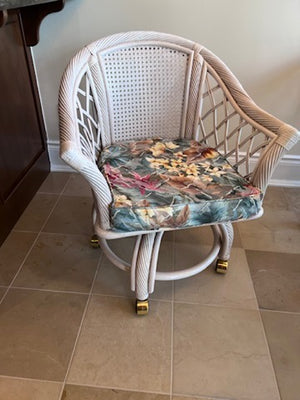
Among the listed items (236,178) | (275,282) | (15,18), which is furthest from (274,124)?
(15,18)

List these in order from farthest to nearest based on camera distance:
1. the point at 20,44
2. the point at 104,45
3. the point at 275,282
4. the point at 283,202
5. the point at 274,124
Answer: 1. the point at 283,202
2. the point at 20,44
3. the point at 275,282
4. the point at 104,45
5. the point at 274,124

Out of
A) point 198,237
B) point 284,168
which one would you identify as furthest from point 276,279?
point 284,168

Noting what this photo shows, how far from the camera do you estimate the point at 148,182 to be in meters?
1.04

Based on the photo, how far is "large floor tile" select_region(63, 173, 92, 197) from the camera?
68.8 inches

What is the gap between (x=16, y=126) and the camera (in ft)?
4.96

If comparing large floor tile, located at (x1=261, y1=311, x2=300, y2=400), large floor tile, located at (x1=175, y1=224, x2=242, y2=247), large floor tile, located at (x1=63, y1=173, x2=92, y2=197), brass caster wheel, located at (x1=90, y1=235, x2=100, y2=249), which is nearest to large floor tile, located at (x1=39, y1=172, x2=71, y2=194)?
large floor tile, located at (x1=63, y1=173, x2=92, y2=197)

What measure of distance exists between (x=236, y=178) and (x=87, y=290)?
26.1 inches

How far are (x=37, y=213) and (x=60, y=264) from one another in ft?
1.23

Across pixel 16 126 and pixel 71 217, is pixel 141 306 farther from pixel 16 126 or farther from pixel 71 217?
pixel 16 126

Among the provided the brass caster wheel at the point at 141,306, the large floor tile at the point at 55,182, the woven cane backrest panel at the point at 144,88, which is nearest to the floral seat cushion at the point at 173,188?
the woven cane backrest panel at the point at 144,88

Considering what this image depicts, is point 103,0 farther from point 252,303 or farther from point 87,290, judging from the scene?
point 252,303

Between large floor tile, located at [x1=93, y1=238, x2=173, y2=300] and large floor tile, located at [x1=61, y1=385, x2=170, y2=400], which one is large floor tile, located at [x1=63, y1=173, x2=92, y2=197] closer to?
large floor tile, located at [x1=93, y1=238, x2=173, y2=300]

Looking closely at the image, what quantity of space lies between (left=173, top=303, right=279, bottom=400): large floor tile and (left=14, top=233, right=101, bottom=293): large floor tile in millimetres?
384

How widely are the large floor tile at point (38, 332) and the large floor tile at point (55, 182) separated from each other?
2.19 feet
